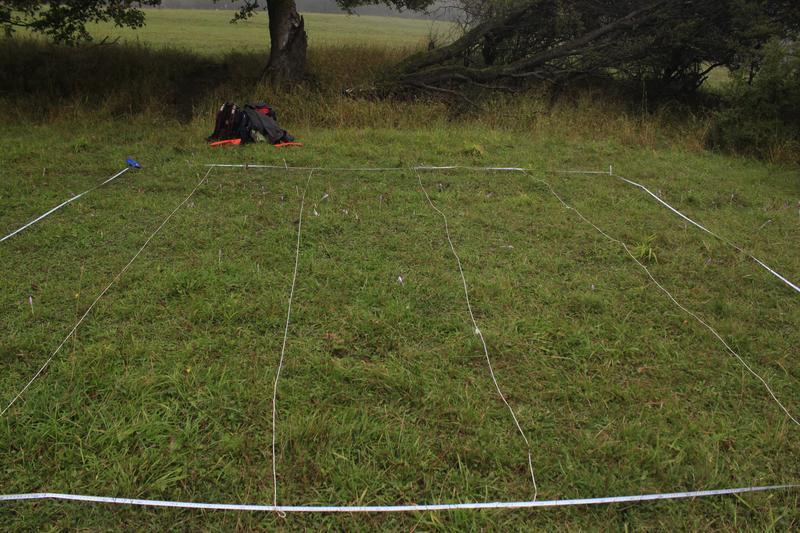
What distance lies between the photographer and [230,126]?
19.3ft

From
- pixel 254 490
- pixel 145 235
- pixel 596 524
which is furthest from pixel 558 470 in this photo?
pixel 145 235

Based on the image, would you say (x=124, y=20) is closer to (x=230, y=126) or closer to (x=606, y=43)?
(x=230, y=126)

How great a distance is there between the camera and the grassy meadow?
1.86 metres

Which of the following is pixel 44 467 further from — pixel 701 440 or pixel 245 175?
pixel 245 175

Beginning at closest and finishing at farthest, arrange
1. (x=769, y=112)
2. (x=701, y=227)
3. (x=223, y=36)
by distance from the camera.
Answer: (x=701, y=227) → (x=769, y=112) → (x=223, y=36)

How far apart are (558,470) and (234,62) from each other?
9.78m

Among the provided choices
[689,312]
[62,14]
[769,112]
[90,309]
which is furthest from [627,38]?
[90,309]

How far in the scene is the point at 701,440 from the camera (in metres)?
2.08

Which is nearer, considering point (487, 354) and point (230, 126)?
point (487, 354)

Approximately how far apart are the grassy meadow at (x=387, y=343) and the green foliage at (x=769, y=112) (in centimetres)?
99

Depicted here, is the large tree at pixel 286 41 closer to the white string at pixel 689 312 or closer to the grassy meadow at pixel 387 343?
the grassy meadow at pixel 387 343

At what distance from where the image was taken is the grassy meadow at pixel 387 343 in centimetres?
186

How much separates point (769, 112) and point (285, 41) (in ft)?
22.9

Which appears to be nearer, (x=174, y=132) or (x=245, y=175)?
(x=245, y=175)
